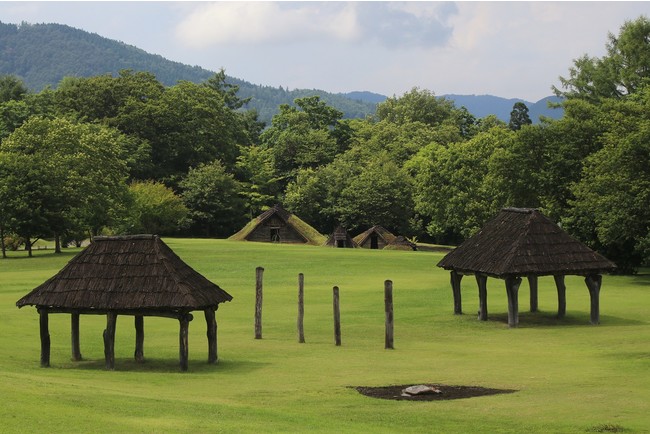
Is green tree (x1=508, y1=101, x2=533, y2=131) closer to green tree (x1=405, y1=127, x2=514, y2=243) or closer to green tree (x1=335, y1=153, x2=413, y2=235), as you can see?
green tree (x1=335, y1=153, x2=413, y2=235)

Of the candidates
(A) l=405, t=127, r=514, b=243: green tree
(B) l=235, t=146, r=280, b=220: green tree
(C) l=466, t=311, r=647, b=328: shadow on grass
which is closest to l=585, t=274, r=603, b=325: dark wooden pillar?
(C) l=466, t=311, r=647, b=328: shadow on grass

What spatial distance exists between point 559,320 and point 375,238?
183 ft

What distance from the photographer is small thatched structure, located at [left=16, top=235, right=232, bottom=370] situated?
27062mm

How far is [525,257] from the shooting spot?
38125mm

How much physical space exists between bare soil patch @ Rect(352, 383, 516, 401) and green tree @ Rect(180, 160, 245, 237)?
79636mm

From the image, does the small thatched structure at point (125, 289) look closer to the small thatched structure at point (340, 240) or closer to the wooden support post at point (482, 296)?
the wooden support post at point (482, 296)

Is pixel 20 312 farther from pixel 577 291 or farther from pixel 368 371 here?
pixel 577 291

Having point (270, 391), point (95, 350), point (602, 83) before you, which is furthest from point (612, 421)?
point (602, 83)

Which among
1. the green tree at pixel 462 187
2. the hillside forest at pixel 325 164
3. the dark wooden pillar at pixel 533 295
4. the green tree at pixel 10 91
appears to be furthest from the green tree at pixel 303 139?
the dark wooden pillar at pixel 533 295

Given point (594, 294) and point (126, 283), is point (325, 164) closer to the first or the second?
point (594, 294)

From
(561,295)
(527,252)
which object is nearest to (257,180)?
(561,295)

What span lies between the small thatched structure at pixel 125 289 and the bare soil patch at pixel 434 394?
580 centimetres

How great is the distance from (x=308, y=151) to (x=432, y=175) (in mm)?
35562

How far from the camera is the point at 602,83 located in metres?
104
